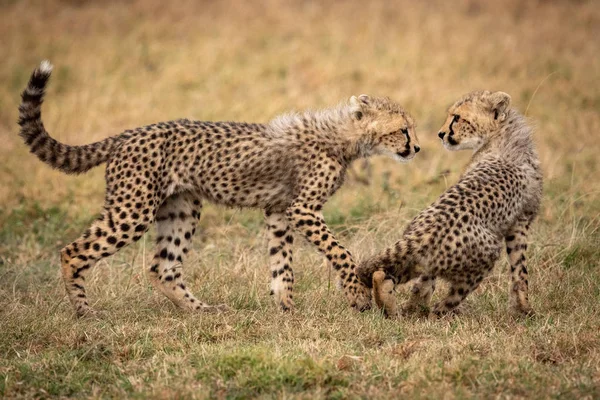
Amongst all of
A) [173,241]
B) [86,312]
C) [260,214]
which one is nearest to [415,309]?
[173,241]

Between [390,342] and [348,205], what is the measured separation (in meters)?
3.16

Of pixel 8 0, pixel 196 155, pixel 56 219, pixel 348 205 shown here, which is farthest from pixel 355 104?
pixel 8 0

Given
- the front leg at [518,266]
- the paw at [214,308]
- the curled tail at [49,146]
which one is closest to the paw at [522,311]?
the front leg at [518,266]

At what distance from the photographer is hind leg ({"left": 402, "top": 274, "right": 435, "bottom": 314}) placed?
5051mm

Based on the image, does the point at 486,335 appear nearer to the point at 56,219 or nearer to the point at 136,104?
the point at 56,219

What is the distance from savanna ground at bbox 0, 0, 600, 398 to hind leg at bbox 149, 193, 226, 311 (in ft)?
0.48

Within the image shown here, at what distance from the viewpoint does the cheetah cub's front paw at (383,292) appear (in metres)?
4.73

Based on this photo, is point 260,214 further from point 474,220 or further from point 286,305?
point 474,220

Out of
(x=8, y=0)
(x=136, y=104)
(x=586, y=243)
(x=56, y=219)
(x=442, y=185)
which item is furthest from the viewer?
(x=8, y=0)

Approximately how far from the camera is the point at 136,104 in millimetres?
10727

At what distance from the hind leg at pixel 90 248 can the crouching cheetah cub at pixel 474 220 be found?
130cm

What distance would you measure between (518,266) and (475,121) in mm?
927

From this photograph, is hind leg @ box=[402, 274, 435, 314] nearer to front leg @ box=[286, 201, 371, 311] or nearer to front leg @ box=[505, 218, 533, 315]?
front leg @ box=[286, 201, 371, 311]

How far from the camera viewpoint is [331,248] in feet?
16.9
